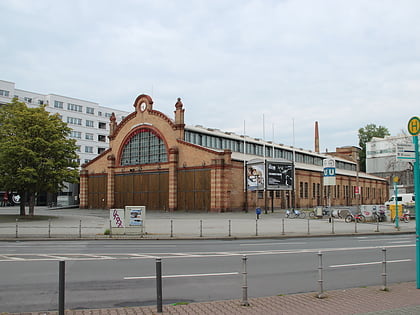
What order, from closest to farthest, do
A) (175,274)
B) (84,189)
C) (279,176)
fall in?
(175,274) → (279,176) → (84,189)

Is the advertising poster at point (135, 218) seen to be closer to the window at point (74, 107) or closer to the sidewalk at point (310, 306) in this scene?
the sidewalk at point (310, 306)

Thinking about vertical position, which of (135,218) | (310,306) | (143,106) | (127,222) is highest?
(143,106)

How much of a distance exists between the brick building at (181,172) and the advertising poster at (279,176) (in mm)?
134

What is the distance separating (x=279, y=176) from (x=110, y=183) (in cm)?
2908

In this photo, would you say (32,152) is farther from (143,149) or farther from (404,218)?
(404,218)

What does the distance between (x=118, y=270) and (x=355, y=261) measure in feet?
26.3

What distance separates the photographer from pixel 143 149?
63.8 meters

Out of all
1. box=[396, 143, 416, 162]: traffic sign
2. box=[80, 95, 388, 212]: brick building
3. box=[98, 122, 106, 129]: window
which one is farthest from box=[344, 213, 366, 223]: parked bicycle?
box=[98, 122, 106, 129]: window

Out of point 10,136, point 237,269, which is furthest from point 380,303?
point 10,136

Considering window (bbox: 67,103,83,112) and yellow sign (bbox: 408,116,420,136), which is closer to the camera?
yellow sign (bbox: 408,116,420,136)

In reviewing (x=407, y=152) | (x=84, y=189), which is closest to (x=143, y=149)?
(x=84, y=189)

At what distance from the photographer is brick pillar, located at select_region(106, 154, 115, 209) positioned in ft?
220

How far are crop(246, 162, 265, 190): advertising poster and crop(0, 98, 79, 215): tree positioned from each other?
21.2 m

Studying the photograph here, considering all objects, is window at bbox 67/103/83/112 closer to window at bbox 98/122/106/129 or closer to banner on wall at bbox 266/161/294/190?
window at bbox 98/122/106/129
